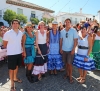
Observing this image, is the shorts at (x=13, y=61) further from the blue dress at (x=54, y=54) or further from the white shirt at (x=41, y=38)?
the blue dress at (x=54, y=54)

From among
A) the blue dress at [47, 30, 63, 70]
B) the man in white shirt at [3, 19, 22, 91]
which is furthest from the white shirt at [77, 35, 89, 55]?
the man in white shirt at [3, 19, 22, 91]

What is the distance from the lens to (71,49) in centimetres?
421

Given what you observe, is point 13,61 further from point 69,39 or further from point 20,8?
point 20,8

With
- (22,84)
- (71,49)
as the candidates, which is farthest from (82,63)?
(22,84)

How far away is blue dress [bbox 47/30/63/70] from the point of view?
4.41 metres

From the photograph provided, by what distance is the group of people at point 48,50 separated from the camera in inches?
147

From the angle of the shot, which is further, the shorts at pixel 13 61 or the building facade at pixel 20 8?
the building facade at pixel 20 8

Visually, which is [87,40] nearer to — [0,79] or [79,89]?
[79,89]

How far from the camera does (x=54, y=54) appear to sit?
454cm

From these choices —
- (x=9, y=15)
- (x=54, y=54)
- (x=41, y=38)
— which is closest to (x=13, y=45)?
(x=41, y=38)

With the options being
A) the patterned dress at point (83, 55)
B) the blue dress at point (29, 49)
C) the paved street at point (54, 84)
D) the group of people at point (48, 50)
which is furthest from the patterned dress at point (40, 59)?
the patterned dress at point (83, 55)

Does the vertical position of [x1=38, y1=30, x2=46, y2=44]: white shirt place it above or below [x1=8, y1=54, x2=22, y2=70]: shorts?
above

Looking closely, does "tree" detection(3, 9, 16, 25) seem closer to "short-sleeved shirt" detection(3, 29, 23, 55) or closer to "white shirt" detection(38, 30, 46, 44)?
"white shirt" detection(38, 30, 46, 44)

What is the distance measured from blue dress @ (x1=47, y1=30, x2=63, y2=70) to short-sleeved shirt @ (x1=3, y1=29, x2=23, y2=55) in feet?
3.65
